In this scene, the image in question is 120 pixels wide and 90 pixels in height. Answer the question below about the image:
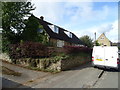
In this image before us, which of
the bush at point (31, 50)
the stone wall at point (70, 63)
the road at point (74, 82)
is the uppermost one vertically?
the bush at point (31, 50)

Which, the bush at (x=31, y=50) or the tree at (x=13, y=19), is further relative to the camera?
the tree at (x=13, y=19)

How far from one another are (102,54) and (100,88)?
5.67 metres

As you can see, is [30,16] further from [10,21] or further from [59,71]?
[59,71]

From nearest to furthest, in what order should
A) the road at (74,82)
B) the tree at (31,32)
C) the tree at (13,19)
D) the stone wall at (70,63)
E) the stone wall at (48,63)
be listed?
the road at (74,82) → the stone wall at (48,63) → the stone wall at (70,63) → the tree at (13,19) → the tree at (31,32)

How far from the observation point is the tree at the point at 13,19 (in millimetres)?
14327

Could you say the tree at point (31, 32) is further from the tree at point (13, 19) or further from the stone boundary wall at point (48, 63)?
the stone boundary wall at point (48, 63)

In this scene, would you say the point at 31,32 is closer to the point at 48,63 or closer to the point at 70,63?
the point at 48,63

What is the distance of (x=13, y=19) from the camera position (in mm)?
14953

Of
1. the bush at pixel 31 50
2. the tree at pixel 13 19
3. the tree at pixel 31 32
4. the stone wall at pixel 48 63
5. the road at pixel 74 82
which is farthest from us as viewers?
the tree at pixel 31 32

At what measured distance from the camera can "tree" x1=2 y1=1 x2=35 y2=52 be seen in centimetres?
1433

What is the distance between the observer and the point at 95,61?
11.8 metres

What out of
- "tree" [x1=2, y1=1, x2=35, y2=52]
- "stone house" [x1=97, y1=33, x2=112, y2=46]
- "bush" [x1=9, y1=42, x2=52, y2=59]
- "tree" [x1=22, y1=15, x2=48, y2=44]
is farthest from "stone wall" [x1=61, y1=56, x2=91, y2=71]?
"stone house" [x1=97, y1=33, x2=112, y2=46]

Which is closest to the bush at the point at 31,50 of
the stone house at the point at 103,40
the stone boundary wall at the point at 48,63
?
the stone boundary wall at the point at 48,63

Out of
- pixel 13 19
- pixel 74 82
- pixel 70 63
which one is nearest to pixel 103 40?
pixel 70 63
